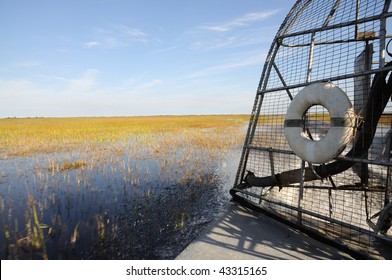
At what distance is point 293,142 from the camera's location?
13.5ft

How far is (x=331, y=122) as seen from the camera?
3.58m

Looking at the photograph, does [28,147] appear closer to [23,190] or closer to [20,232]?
[23,190]

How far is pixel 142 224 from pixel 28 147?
12769 mm

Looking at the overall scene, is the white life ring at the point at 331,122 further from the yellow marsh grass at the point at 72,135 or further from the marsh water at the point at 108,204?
the yellow marsh grass at the point at 72,135

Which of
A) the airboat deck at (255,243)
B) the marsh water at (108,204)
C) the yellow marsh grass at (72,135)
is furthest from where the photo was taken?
the yellow marsh grass at (72,135)

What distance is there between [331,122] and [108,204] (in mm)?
5221

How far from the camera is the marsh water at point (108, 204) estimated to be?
407 centimetres

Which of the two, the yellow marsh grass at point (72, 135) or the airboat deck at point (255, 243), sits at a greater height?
the yellow marsh grass at point (72, 135)

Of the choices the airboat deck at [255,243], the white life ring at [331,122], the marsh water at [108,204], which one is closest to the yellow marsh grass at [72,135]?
the marsh water at [108,204]

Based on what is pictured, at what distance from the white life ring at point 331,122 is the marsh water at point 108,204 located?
2.48 metres

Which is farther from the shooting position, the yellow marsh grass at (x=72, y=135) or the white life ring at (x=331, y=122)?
the yellow marsh grass at (x=72, y=135)

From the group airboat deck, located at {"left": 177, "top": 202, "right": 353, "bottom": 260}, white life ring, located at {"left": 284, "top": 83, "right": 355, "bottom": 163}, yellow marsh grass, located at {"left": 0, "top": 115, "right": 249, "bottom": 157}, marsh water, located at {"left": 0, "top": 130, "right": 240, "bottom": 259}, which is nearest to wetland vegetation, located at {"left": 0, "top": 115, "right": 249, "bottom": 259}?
marsh water, located at {"left": 0, "top": 130, "right": 240, "bottom": 259}

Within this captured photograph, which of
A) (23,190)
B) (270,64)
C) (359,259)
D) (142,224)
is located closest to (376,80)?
(270,64)

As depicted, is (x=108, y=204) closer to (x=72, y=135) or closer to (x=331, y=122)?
(x=331, y=122)
